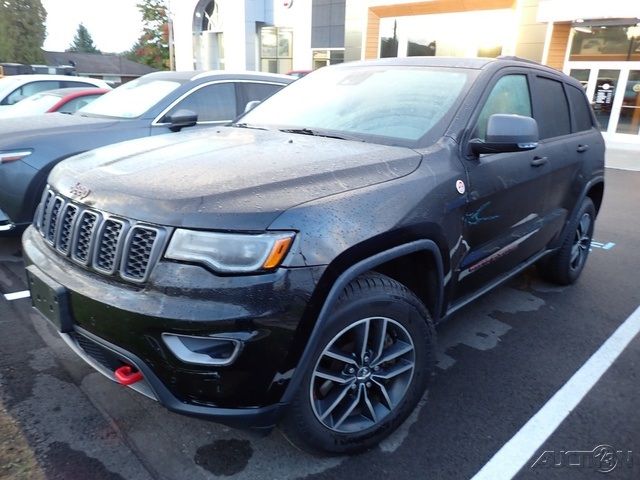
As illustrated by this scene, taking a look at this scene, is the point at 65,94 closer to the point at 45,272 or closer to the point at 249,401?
the point at 45,272

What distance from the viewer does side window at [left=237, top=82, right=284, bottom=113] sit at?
18.6 ft

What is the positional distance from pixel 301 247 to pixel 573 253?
3402mm

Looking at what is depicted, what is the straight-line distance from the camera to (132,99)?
5355 millimetres

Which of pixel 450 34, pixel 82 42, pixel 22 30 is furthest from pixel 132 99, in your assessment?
pixel 82 42

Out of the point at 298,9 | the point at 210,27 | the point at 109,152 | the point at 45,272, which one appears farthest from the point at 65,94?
the point at 210,27

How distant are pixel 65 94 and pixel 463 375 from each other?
23.9ft

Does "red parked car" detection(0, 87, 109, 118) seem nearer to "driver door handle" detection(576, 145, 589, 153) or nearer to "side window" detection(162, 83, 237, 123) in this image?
"side window" detection(162, 83, 237, 123)

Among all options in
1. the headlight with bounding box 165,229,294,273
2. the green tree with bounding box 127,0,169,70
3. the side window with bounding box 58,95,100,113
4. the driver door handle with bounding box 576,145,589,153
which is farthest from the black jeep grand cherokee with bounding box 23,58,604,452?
the green tree with bounding box 127,0,169,70

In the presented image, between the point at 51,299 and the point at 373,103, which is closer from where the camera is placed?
the point at 51,299

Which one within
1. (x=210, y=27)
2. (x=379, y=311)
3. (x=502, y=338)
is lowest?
(x=502, y=338)

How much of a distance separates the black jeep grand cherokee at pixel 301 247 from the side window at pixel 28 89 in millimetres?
7958

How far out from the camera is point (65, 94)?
25.0 ft

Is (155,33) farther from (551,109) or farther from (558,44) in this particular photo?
(551,109)

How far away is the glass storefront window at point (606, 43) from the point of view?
48.6 ft
